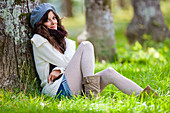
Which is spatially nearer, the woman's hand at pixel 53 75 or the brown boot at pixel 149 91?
the brown boot at pixel 149 91

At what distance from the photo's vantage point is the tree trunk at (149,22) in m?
7.67

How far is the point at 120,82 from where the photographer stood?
3.04m

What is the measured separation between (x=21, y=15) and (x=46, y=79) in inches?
36.1

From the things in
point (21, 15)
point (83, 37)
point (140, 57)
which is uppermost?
point (21, 15)

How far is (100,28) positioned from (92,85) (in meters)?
3.16

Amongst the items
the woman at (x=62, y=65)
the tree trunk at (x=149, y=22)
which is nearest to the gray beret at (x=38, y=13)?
the woman at (x=62, y=65)

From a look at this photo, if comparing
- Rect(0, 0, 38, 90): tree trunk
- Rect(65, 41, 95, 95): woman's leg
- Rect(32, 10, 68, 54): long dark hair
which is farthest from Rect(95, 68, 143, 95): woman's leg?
Rect(0, 0, 38, 90): tree trunk

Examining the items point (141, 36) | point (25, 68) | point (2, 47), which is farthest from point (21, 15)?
point (141, 36)

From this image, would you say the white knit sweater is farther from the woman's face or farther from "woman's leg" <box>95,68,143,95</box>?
"woman's leg" <box>95,68,143,95</box>

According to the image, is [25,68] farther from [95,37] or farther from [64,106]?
[95,37]

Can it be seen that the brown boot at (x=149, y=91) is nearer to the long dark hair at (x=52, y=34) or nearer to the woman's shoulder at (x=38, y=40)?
the long dark hair at (x=52, y=34)

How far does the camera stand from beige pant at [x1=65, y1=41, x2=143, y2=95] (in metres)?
3.06

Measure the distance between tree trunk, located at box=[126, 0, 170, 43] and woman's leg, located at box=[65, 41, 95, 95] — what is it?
488 centimetres

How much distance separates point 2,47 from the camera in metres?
3.27
